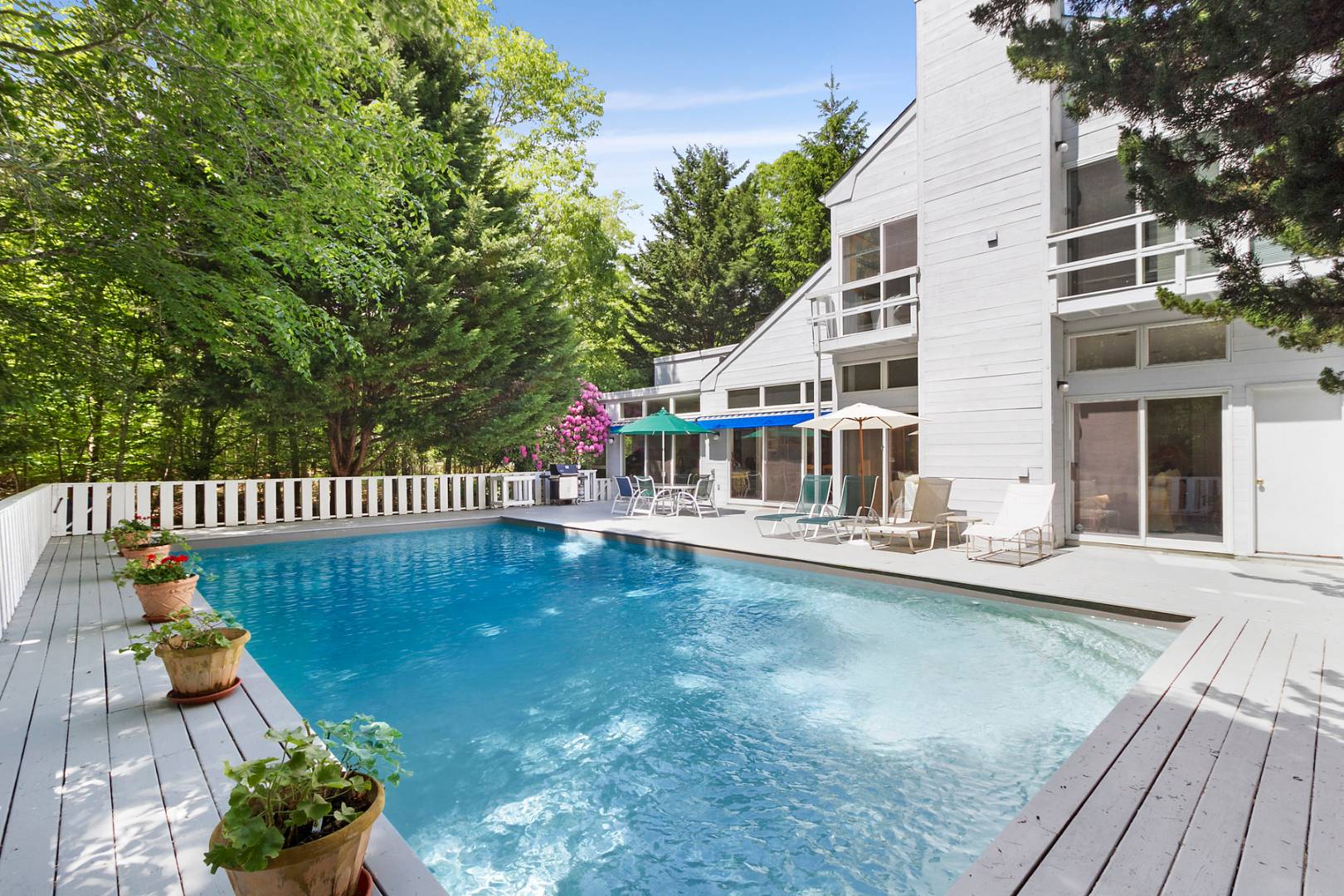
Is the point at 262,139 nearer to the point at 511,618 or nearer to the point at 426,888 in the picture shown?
the point at 511,618

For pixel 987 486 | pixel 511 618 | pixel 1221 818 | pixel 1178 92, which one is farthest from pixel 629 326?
pixel 1221 818

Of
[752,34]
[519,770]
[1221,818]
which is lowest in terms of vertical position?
[519,770]

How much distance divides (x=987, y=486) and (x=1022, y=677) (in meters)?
4.98

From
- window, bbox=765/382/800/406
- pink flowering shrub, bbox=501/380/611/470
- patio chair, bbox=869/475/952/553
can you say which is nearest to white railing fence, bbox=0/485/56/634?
patio chair, bbox=869/475/952/553

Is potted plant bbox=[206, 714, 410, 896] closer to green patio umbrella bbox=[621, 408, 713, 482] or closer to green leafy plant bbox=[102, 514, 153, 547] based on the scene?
green leafy plant bbox=[102, 514, 153, 547]

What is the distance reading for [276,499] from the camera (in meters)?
11.6

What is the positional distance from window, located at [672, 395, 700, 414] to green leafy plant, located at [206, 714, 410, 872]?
1377 cm

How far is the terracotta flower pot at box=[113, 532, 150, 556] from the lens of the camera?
5951mm

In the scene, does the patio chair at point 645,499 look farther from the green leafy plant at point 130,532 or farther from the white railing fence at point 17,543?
the white railing fence at point 17,543

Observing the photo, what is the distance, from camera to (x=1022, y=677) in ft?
14.4

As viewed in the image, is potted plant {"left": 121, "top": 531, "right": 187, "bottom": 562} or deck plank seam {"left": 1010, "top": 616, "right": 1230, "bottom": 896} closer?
deck plank seam {"left": 1010, "top": 616, "right": 1230, "bottom": 896}

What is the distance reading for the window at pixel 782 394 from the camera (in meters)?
12.9

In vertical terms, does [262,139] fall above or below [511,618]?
above

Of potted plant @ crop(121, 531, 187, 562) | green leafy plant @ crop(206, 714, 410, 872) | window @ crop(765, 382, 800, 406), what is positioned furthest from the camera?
window @ crop(765, 382, 800, 406)
